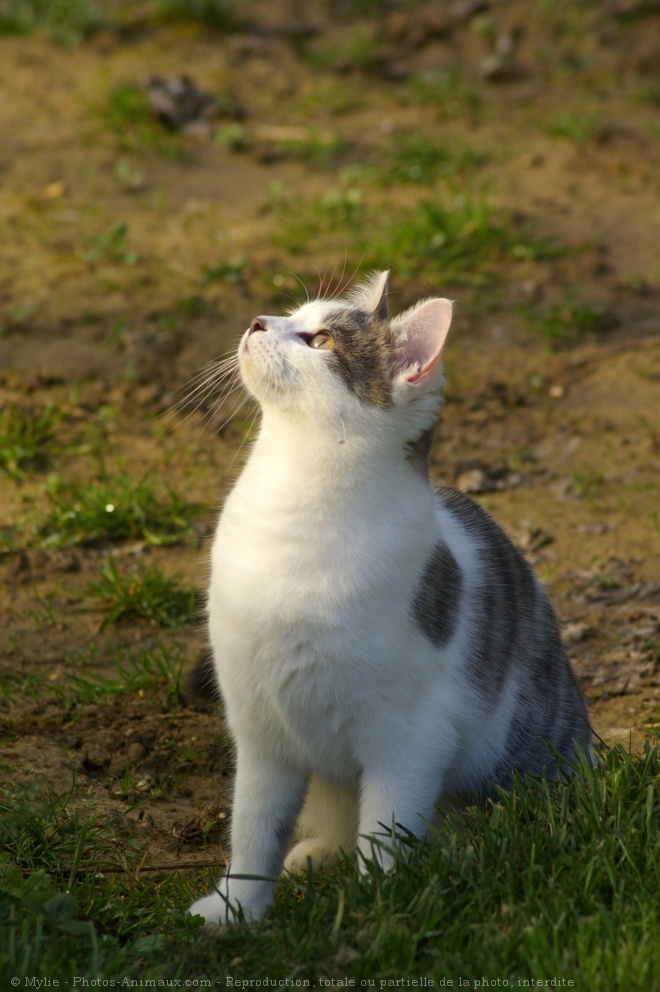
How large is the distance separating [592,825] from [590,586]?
5.88ft

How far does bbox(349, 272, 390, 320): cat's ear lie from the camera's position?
3.14 meters

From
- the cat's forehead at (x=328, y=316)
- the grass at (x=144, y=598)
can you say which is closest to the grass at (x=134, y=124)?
the grass at (x=144, y=598)

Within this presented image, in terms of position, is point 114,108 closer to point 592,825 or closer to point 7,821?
point 7,821

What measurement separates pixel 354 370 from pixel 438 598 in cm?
62

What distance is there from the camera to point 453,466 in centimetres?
507

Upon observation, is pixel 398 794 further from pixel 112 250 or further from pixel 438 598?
pixel 112 250

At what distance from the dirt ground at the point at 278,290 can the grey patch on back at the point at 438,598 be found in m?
0.99

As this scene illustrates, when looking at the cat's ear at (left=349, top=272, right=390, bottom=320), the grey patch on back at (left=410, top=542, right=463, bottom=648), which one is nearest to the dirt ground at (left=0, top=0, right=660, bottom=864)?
the cat's ear at (left=349, top=272, right=390, bottom=320)

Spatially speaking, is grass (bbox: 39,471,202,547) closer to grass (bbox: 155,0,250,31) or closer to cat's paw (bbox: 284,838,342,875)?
cat's paw (bbox: 284,838,342,875)

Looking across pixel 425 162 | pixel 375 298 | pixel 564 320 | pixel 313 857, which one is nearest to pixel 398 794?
pixel 313 857

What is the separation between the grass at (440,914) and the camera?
2367 mm

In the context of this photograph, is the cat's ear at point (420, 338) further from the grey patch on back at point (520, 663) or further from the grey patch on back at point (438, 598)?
the grey patch on back at point (520, 663)

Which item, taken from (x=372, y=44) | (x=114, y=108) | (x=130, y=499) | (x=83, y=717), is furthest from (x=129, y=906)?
(x=372, y=44)

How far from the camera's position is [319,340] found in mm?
2971
